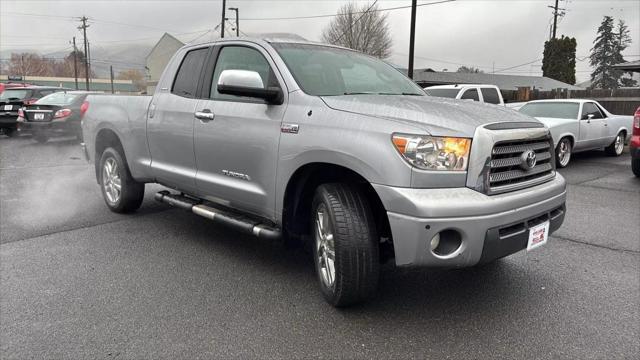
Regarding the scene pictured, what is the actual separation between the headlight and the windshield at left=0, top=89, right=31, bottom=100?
1683 cm

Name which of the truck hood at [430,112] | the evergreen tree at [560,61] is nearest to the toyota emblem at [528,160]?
the truck hood at [430,112]

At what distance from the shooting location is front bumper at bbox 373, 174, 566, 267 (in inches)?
110

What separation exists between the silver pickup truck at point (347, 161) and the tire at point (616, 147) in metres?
10.1

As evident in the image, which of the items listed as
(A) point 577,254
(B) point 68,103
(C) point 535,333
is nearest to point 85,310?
(C) point 535,333

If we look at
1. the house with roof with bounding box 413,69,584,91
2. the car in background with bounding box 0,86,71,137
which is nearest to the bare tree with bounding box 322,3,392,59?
the house with roof with bounding box 413,69,584,91

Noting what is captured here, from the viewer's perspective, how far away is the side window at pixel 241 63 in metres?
3.99

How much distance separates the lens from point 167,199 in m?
5.03

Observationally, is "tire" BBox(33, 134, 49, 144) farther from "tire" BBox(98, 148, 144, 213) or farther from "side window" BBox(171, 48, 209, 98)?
"side window" BBox(171, 48, 209, 98)

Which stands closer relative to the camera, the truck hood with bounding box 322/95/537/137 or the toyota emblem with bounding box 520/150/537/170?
the truck hood with bounding box 322/95/537/137

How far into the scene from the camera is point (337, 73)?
4.04 meters

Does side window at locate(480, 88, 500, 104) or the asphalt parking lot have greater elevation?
side window at locate(480, 88, 500, 104)

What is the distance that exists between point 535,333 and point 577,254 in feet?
6.21

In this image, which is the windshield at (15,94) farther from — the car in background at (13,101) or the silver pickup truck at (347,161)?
the silver pickup truck at (347,161)

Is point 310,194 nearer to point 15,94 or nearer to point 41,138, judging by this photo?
point 41,138
